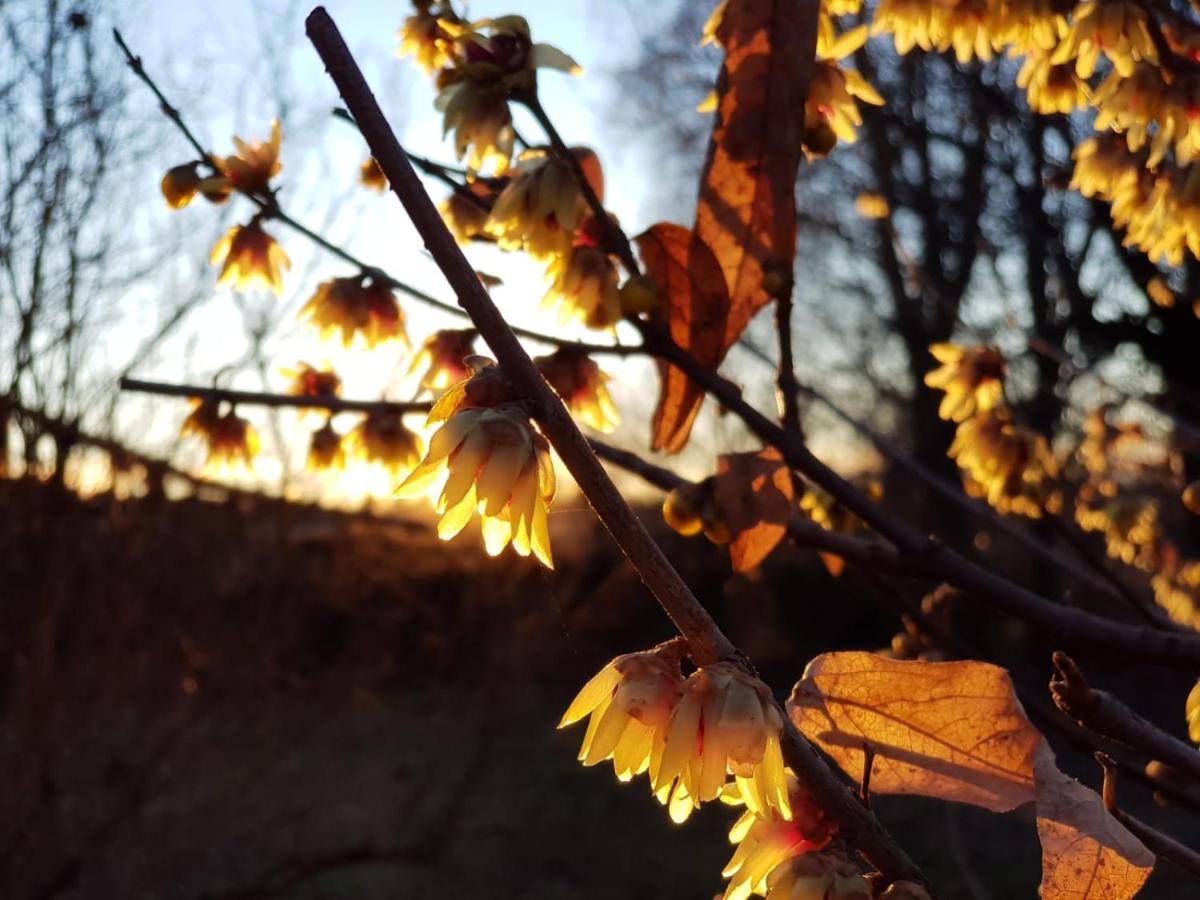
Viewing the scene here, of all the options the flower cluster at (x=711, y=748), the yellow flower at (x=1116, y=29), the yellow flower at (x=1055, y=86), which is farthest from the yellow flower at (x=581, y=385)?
the yellow flower at (x=1055, y=86)

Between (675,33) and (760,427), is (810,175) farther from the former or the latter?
(760,427)

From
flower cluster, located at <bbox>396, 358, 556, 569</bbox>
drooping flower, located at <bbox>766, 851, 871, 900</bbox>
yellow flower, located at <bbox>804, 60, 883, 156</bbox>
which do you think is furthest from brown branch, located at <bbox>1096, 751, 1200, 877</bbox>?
yellow flower, located at <bbox>804, 60, 883, 156</bbox>

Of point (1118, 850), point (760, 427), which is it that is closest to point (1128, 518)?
point (760, 427)

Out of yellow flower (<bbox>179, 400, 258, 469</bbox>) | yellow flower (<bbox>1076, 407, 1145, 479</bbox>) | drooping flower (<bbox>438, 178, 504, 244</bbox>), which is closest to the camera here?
drooping flower (<bbox>438, 178, 504, 244</bbox>)

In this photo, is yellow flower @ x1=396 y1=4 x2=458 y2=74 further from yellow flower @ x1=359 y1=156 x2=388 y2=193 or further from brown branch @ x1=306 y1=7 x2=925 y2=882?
brown branch @ x1=306 y1=7 x2=925 y2=882

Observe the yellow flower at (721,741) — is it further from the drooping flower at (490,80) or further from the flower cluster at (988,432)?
the flower cluster at (988,432)
